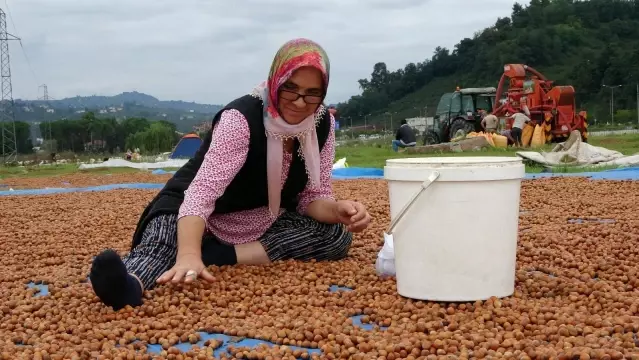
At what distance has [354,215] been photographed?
8.54 ft

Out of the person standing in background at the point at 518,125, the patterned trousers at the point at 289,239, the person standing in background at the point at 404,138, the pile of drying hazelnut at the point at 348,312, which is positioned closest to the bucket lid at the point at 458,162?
the pile of drying hazelnut at the point at 348,312

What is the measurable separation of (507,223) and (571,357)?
2.05 ft

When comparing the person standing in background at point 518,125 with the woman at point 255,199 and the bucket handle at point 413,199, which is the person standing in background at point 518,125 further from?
the bucket handle at point 413,199

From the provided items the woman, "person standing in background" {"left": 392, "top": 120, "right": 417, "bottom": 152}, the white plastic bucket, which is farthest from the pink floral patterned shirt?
"person standing in background" {"left": 392, "top": 120, "right": 417, "bottom": 152}

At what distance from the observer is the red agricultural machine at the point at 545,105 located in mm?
12719

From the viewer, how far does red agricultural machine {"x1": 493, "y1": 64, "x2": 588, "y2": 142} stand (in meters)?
12.7

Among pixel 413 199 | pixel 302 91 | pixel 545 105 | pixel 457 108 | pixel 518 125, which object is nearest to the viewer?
pixel 413 199

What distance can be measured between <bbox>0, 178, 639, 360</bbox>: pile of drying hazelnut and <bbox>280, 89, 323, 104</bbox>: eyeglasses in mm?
654

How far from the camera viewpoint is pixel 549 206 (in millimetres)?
4691

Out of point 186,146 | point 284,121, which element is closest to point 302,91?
point 284,121

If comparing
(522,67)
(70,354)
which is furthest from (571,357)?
(522,67)

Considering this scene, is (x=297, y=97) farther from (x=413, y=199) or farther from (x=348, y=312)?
(x=348, y=312)

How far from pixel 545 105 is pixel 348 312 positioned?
11.8 meters

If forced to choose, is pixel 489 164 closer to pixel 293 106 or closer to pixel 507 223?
pixel 507 223
